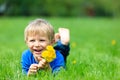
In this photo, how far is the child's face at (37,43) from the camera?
5188 millimetres

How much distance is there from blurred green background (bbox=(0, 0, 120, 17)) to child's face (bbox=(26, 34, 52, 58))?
3408 centimetres

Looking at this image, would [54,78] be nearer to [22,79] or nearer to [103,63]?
[22,79]

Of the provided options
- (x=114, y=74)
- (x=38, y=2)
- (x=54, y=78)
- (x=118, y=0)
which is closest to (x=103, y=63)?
(x=114, y=74)

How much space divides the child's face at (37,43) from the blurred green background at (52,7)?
34079 millimetres

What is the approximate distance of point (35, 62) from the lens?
5.36 metres

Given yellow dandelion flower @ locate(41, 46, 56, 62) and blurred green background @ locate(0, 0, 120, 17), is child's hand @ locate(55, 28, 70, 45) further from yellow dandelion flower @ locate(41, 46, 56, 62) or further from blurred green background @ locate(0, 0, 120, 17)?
blurred green background @ locate(0, 0, 120, 17)

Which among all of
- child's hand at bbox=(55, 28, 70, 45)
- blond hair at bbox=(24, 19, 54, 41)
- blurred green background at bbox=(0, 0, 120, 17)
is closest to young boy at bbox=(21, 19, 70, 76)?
blond hair at bbox=(24, 19, 54, 41)

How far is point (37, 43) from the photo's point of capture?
5172mm

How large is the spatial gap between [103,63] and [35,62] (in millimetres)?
1113

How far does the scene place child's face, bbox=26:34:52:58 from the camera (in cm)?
519

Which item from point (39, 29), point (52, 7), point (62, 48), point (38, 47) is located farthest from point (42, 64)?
point (52, 7)

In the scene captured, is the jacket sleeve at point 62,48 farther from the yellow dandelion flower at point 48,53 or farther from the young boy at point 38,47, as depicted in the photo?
the yellow dandelion flower at point 48,53

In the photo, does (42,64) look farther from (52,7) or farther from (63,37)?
(52,7)

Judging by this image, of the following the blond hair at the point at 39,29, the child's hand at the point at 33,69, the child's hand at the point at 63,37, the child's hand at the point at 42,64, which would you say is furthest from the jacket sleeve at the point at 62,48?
the child's hand at the point at 33,69
